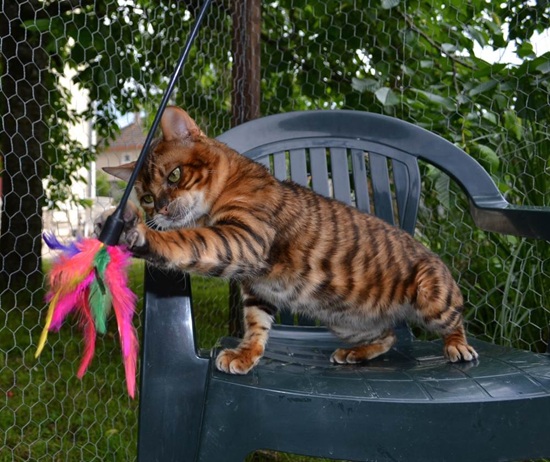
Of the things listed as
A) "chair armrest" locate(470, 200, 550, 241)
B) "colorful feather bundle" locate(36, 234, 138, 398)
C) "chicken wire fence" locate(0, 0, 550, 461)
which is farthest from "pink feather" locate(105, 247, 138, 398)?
"chicken wire fence" locate(0, 0, 550, 461)

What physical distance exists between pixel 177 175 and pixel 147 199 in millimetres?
120

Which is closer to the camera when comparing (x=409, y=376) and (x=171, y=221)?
(x=409, y=376)

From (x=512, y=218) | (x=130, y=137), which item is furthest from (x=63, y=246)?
(x=130, y=137)

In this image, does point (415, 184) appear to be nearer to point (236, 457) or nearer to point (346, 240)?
point (346, 240)

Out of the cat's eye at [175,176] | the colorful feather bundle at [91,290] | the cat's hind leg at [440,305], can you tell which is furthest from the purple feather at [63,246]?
the cat's hind leg at [440,305]

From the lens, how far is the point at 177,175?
1497 mm

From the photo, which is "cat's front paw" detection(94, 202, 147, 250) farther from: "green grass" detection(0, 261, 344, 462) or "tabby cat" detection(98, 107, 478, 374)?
"green grass" detection(0, 261, 344, 462)

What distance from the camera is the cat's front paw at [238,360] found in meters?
1.18

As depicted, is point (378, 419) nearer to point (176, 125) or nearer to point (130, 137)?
point (176, 125)

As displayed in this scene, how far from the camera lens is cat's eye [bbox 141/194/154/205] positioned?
5.07ft

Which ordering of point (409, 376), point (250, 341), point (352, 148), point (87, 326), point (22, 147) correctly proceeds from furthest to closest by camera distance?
point (22, 147)
point (352, 148)
point (250, 341)
point (409, 376)
point (87, 326)

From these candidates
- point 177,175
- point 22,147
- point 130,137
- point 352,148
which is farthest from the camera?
point 22,147

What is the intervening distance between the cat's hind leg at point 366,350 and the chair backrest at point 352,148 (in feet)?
1.06

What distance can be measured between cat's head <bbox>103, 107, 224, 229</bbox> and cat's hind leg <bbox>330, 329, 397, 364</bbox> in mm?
455
